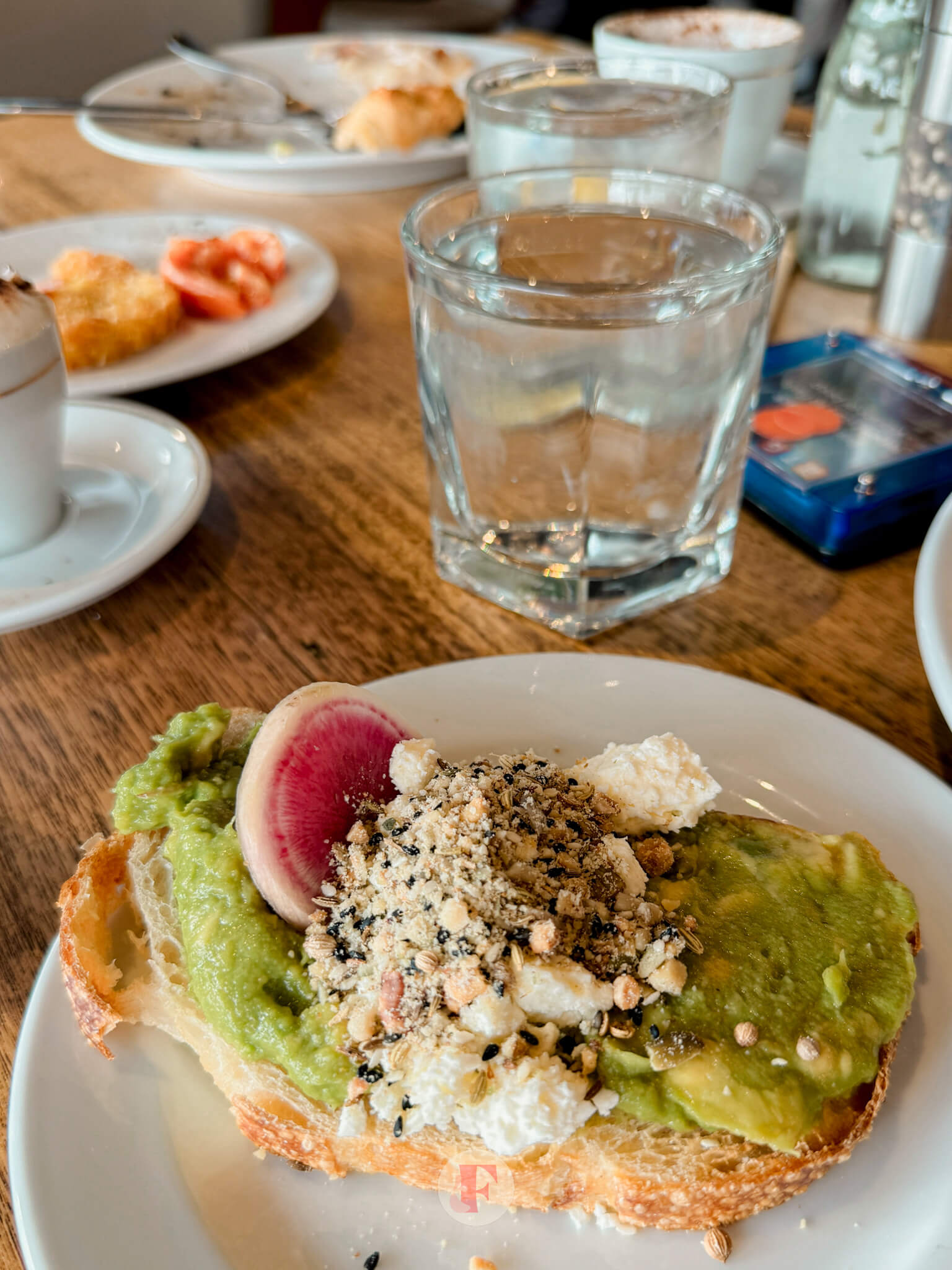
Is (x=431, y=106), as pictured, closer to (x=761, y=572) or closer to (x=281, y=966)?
(x=761, y=572)

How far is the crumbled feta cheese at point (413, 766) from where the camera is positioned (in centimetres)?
86

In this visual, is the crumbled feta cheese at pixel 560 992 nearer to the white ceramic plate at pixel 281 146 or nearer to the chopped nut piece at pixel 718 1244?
the chopped nut piece at pixel 718 1244

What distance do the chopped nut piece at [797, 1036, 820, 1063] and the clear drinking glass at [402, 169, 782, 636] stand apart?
648 mm

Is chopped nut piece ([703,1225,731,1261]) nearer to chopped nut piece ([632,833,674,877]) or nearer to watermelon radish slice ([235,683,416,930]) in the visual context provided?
chopped nut piece ([632,833,674,877])

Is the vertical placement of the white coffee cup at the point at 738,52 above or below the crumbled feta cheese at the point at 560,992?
above

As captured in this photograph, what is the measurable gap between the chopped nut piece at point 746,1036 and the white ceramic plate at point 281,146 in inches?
92.1

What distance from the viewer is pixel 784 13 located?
237 inches

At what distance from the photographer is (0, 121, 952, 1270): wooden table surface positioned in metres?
1.14

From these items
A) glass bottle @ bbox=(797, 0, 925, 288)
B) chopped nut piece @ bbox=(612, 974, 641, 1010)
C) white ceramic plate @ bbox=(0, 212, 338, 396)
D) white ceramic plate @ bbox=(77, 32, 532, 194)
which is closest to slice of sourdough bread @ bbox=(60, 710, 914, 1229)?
chopped nut piece @ bbox=(612, 974, 641, 1010)

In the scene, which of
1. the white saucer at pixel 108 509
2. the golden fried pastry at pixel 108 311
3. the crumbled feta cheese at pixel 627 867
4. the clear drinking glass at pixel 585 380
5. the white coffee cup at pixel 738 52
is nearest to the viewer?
the crumbled feta cheese at pixel 627 867

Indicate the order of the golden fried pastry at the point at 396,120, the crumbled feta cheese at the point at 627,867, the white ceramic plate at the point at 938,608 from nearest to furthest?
the crumbled feta cheese at the point at 627,867
the white ceramic plate at the point at 938,608
the golden fried pastry at the point at 396,120

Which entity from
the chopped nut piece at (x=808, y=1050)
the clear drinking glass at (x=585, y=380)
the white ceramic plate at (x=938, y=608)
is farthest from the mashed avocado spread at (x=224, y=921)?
the white ceramic plate at (x=938, y=608)

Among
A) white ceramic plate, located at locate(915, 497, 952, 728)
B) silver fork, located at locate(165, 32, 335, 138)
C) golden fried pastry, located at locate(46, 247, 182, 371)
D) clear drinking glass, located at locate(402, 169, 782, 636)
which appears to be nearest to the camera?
white ceramic plate, located at locate(915, 497, 952, 728)

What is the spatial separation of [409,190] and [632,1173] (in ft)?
8.36
